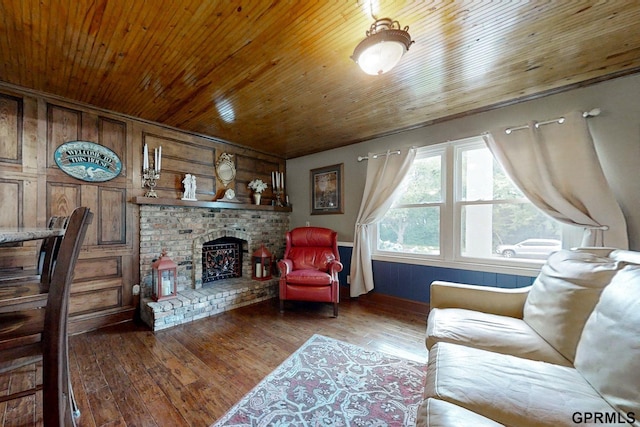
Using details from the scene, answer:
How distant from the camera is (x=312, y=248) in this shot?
12.1ft

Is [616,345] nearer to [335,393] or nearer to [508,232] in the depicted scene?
[335,393]

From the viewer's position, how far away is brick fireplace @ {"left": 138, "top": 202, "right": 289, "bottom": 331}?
2839mm

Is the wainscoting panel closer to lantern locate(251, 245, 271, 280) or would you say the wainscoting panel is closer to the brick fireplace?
lantern locate(251, 245, 271, 280)

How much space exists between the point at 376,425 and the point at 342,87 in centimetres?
252

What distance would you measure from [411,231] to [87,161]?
3.85 metres

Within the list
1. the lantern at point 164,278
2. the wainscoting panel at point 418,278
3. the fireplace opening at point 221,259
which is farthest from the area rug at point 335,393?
the fireplace opening at point 221,259

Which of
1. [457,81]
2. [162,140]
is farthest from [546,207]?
[162,140]

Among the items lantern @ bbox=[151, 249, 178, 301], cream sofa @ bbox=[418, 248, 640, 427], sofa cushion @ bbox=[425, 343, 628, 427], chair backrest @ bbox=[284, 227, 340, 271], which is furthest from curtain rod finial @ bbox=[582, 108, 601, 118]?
lantern @ bbox=[151, 249, 178, 301]

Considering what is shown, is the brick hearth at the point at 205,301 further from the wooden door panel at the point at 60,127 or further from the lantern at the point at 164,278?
the wooden door panel at the point at 60,127

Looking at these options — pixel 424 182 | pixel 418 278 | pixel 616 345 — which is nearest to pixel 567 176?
pixel 424 182

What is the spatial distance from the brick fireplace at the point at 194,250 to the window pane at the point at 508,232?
274cm

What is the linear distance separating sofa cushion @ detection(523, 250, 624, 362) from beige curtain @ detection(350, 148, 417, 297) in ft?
6.20

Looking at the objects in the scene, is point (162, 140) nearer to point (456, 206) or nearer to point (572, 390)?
point (456, 206)

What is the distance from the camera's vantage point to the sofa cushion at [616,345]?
853mm
